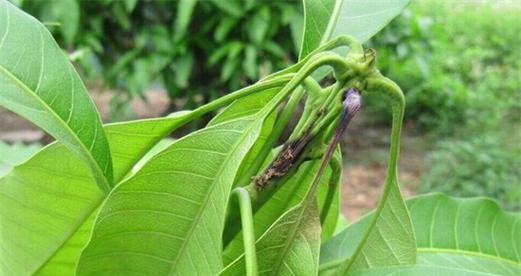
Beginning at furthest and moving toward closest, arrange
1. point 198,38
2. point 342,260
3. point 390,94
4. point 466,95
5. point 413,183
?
point 466,95 → point 413,183 → point 198,38 → point 342,260 → point 390,94

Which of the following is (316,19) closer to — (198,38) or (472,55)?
(198,38)

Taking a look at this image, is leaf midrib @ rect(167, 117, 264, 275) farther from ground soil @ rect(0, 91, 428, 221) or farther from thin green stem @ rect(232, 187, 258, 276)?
ground soil @ rect(0, 91, 428, 221)

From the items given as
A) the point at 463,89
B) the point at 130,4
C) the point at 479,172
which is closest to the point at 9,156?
the point at 130,4

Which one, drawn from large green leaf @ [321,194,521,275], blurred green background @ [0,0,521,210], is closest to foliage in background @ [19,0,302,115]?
blurred green background @ [0,0,521,210]

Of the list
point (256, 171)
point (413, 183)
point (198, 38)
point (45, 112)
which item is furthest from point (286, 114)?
point (413, 183)

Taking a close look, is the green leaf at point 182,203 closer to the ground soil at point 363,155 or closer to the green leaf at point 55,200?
the green leaf at point 55,200

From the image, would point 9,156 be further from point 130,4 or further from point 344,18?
point 130,4
